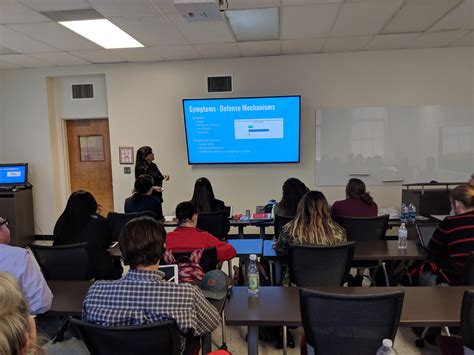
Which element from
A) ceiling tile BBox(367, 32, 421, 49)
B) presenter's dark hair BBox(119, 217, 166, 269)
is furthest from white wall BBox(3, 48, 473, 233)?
presenter's dark hair BBox(119, 217, 166, 269)

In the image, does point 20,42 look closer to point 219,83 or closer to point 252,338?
point 219,83

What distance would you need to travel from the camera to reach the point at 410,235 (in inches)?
144

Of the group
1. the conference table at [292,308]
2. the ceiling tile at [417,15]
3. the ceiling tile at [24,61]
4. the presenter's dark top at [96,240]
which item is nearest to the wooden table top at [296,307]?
the conference table at [292,308]

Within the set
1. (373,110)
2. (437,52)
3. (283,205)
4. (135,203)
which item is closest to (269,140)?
(373,110)

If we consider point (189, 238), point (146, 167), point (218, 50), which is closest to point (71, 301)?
point (189, 238)

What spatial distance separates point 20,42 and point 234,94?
2941mm

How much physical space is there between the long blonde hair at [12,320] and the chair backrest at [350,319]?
1.00m

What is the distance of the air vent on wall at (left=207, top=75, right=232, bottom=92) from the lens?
5.38 meters

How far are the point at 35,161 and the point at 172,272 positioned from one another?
5.30 metres

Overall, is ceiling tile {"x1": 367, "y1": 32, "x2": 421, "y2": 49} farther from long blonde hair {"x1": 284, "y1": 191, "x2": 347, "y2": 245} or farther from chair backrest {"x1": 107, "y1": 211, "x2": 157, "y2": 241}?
chair backrest {"x1": 107, "y1": 211, "x2": 157, "y2": 241}

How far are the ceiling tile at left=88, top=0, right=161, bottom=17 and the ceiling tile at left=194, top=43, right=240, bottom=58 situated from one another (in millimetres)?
1240

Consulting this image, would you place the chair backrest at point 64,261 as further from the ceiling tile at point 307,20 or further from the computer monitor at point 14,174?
the computer monitor at point 14,174

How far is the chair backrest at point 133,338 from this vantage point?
1245mm

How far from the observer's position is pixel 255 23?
12.8ft
